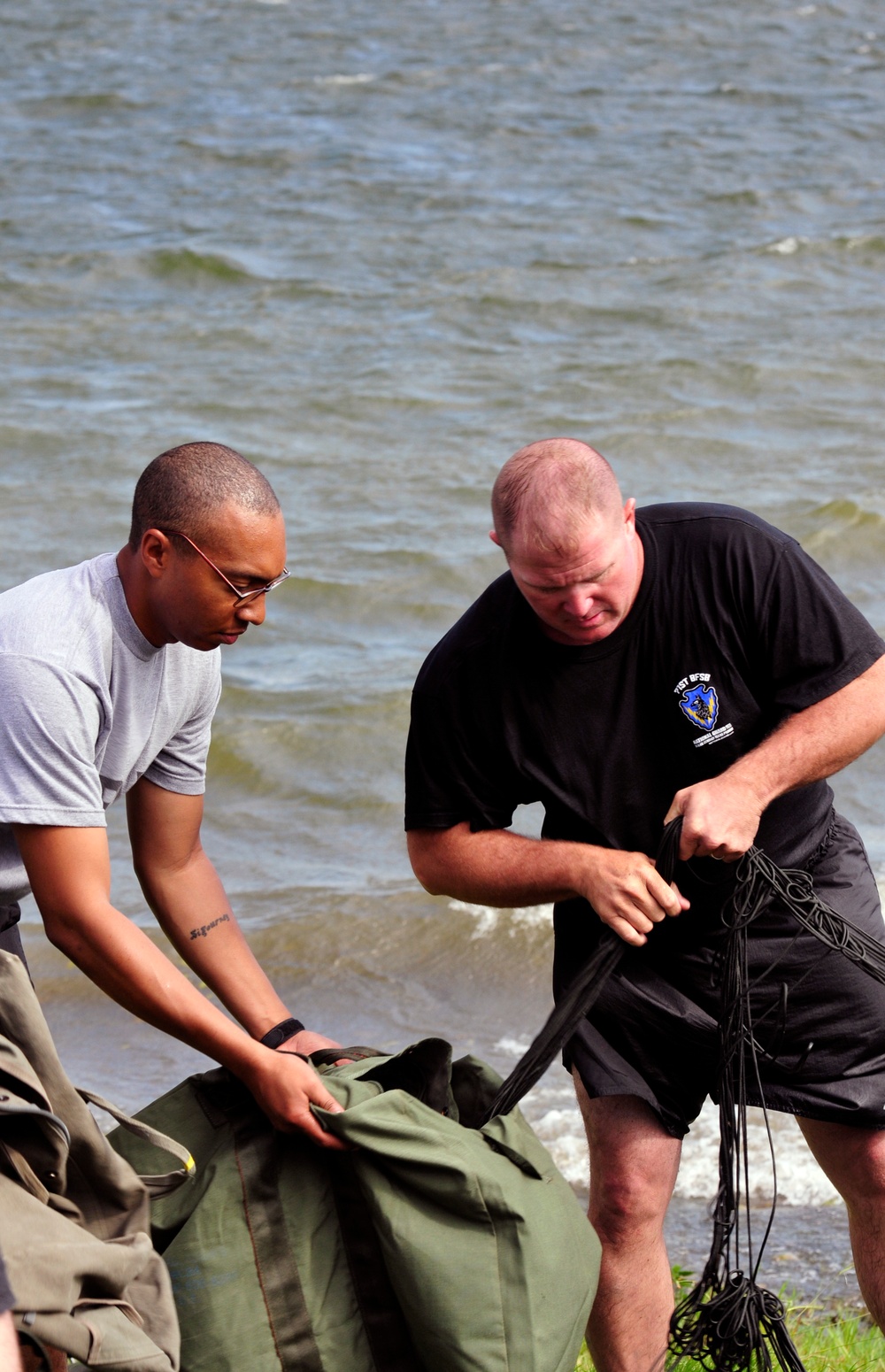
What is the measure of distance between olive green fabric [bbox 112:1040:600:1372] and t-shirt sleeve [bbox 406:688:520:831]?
68 cm

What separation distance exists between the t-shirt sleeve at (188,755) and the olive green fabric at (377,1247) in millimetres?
788

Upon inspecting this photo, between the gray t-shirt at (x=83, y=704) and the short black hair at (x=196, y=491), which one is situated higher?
the short black hair at (x=196, y=491)

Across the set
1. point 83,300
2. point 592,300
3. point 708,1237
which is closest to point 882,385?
point 592,300

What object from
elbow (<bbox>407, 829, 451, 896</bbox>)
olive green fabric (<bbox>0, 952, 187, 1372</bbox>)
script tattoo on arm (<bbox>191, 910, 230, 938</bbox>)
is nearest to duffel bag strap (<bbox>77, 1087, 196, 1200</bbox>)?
olive green fabric (<bbox>0, 952, 187, 1372</bbox>)

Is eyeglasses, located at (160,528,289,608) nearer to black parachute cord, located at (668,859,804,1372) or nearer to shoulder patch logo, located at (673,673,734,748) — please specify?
shoulder patch logo, located at (673,673,734,748)

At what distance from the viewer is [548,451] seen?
321 cm

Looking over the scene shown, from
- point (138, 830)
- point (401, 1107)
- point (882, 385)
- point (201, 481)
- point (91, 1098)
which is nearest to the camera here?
point (91, 1098)

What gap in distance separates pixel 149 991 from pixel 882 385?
12.3m

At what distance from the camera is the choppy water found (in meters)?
6.92

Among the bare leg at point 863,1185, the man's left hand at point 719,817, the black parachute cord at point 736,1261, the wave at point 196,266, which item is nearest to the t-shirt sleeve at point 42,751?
the man's left hand at point 719,817

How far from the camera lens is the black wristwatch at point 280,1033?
321 cm

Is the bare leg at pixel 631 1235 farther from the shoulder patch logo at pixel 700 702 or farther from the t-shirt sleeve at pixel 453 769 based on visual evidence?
the shoulder patch logo at pixel 700 702

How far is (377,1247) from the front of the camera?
274cm

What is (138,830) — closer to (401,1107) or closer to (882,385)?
(401,1107)
